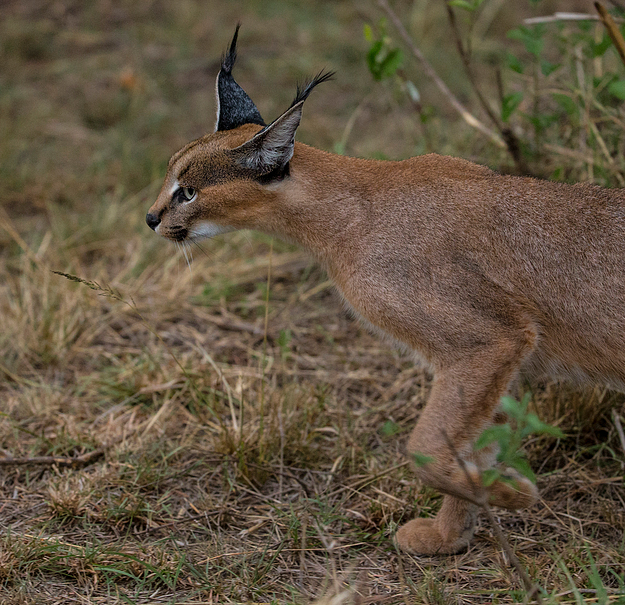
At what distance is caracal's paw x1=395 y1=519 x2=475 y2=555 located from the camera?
4.09m

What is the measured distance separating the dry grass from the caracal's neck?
1.84 ft

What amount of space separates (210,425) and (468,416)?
1909mm

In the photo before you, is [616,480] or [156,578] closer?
[156,578]

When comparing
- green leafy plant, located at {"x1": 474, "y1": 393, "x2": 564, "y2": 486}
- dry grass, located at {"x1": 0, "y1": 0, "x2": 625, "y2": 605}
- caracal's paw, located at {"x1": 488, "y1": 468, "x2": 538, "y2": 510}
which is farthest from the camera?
dry grass, located at {"x1": 0, "y1": 0, "x2": 625, "y2": 605}

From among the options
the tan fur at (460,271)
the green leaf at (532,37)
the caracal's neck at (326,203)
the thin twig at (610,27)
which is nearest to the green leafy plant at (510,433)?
the tan fur at (460,271)

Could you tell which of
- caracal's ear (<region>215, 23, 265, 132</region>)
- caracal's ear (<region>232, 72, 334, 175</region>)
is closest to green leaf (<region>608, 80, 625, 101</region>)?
caracal's ear (<region>232, 72, 334, 175</region>)

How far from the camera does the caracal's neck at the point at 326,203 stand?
434 cm

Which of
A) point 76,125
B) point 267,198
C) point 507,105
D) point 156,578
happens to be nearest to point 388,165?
point 267,198

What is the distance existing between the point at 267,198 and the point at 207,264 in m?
2.31

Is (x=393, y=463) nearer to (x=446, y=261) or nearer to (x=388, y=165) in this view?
(x=446, y=261)

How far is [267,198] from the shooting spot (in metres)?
4.44

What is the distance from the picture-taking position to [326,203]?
440 centimetres

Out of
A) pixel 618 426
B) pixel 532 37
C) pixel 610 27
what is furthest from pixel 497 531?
pixel 532 37

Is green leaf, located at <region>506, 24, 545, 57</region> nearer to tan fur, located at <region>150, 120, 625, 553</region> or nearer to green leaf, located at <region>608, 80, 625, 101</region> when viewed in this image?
Result: green leaf, located at <region>608, 80, 625, 101</region>
